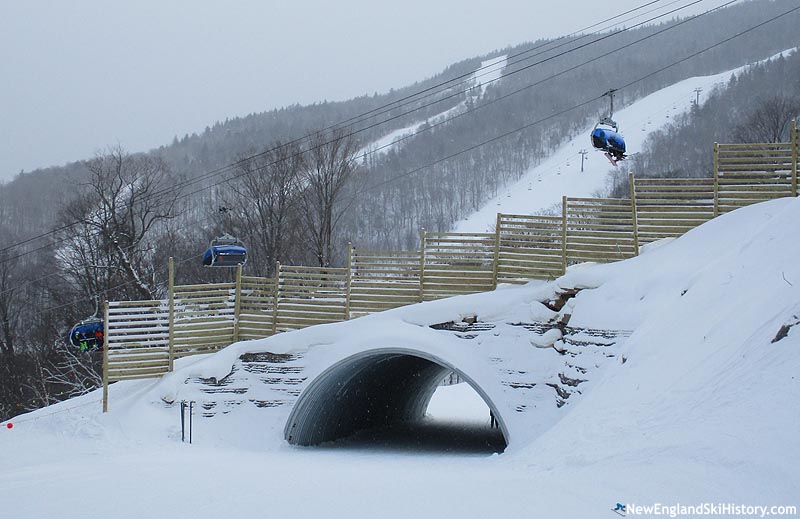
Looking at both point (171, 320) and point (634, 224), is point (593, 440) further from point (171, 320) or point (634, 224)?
point (171, 320)

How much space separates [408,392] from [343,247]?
40400 millimetres

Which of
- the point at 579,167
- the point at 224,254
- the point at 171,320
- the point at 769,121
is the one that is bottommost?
the point at 171,320

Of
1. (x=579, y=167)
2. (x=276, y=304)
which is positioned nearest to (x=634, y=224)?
(x=276, y=304)

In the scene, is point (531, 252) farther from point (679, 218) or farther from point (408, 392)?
point (408, 392)

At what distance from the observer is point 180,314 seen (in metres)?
15.8

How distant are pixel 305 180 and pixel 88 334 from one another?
64.7ft

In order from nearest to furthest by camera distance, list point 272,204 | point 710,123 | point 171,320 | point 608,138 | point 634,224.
Answer: point 634,224
point 608,138
point 171,320
point 272,204
point 710,123

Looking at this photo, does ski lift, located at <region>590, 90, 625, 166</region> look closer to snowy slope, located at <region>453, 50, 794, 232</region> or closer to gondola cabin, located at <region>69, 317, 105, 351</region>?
gondola cabin, located at <region>69, 317, 105, 351</region>

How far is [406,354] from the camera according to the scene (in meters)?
14.2

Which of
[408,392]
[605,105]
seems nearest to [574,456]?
[408,392]

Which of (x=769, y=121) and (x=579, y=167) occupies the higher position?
(x=579, y=167)

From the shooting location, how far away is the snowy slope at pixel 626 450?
6.49 meters

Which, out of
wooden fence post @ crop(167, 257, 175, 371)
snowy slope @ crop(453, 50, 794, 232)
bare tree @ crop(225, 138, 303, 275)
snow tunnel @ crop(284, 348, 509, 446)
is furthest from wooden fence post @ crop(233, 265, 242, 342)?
snowy slope @ crop(453, 50, 794, 232)

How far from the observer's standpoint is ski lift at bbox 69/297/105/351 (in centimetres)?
1681
